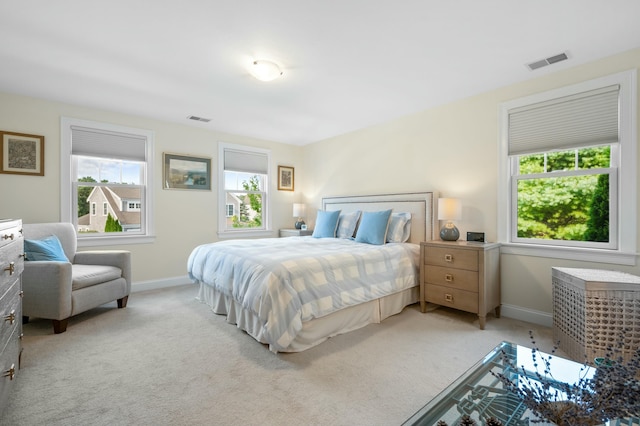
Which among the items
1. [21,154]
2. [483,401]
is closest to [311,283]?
[483,401]

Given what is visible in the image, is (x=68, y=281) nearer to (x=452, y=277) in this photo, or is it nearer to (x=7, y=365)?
(x=7, y=365)

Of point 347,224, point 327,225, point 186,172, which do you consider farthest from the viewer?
point 186,172

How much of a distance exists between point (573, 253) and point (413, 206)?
1.71 metres

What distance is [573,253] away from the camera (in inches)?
109

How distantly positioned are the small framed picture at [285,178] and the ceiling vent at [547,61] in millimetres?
4085

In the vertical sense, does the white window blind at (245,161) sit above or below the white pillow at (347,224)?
above

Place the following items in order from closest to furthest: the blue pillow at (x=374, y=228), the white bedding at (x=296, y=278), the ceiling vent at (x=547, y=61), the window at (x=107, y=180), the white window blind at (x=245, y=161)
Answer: the white bedding at (x=296, y=278) → the ceiling vent at (x=547, y=61) → the blue pillow at (x=374, y=228) → the window at (x=107, y=180) → the white window blind at (x=245, y=161)

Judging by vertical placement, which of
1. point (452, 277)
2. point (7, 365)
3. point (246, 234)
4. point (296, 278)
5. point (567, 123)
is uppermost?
point (567, 123)

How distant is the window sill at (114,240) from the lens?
3.81 meters

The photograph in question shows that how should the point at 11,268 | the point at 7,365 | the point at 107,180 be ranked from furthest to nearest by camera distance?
the point at 107,180
the point at 11,268
the point at 7,365

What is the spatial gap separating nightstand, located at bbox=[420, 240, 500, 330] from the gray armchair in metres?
3.48

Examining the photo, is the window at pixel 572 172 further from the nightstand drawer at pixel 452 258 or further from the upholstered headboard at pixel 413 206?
the upholstered headboard at pixel 413 206

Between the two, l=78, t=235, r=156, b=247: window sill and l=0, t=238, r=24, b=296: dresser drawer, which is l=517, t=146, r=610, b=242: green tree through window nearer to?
l=0, t=238, r=24, b=296: dresser drawer

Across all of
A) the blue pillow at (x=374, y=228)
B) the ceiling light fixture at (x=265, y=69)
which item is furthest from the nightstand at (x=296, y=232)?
the ceiling light fixture at (x=265, y=69)
